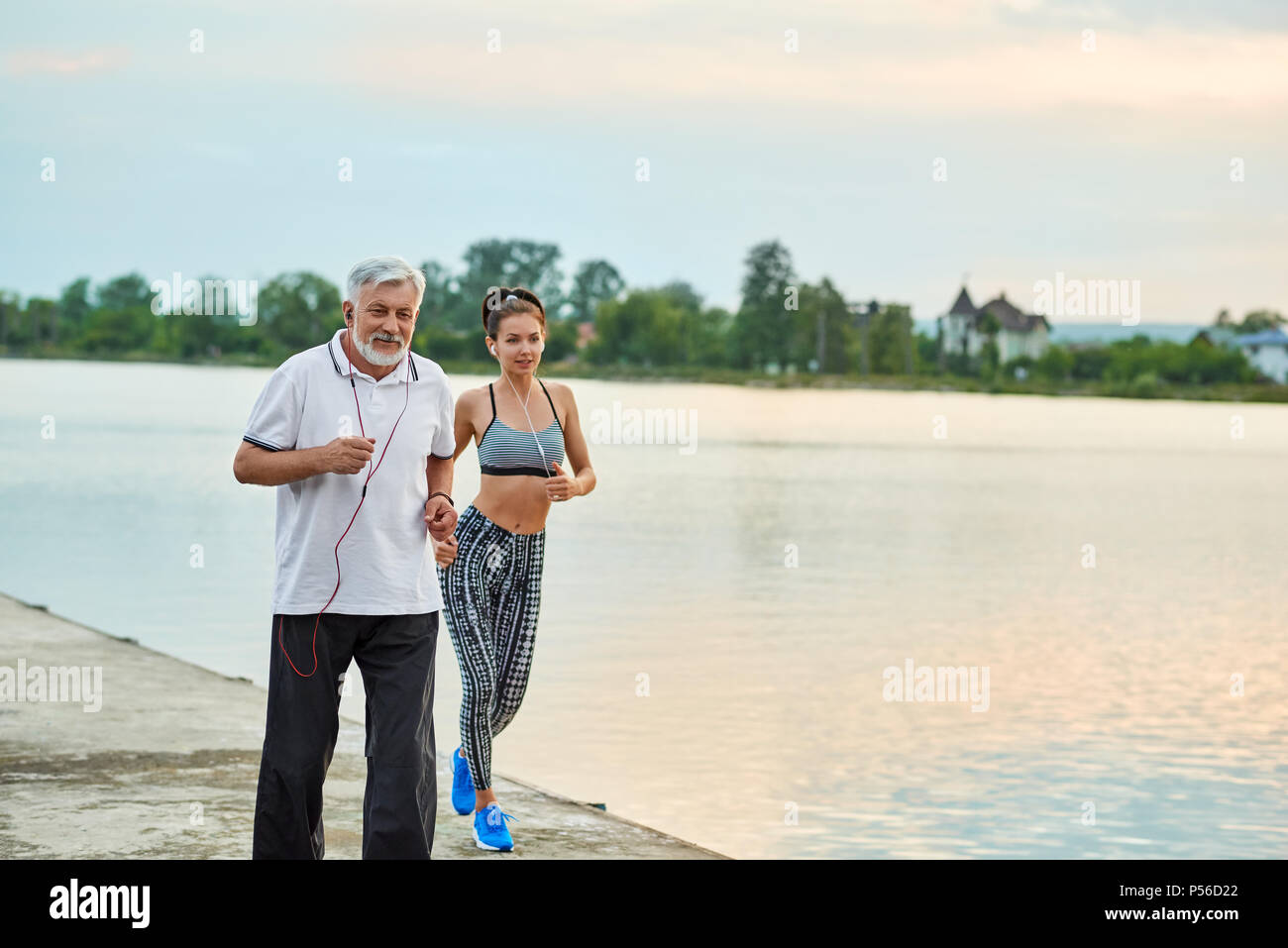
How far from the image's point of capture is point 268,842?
15.1 ft

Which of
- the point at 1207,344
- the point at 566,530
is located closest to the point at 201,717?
the point at 566,530

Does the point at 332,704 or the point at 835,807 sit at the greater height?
the point at 332,704

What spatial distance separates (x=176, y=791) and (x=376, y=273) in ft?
9.80

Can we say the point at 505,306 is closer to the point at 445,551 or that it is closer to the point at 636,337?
the point at 445,551

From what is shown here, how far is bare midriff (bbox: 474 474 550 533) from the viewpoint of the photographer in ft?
20.8

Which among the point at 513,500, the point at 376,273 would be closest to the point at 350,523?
the point at 376,273

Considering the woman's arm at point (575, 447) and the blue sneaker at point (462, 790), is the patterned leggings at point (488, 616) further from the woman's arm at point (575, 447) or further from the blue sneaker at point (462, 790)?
the woman's arm at point (575, 447)

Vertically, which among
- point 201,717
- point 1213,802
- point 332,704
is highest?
point 332,704

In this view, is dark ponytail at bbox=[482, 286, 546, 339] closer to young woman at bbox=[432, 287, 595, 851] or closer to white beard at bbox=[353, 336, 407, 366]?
young woman at bbox=[432, 287, 595, 851]

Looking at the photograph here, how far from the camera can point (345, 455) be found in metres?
4.41

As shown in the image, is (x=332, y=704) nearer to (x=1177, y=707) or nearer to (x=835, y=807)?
(x=835, y=807)

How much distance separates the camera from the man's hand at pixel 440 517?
15.3ft

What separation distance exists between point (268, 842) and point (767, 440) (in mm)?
52413
